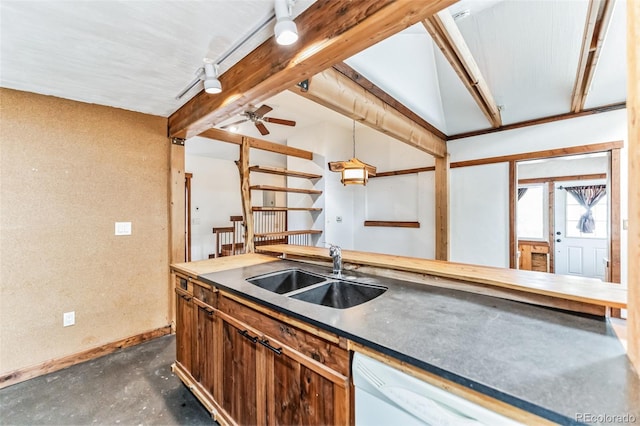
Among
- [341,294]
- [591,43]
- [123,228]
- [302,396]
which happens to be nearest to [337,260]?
[341,294]

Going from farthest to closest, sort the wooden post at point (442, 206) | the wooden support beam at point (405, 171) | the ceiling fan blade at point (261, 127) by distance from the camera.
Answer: the wooden support beam at point (405, 171) < the wooden post at point (442, 206) < the ceiling fan blade at point (261, 127)

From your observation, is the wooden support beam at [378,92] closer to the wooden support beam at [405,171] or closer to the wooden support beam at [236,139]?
the wooden support beam at [405,171]

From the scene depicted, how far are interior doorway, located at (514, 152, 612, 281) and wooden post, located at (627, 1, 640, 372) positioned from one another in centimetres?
528

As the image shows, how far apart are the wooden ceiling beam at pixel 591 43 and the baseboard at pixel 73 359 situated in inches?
178

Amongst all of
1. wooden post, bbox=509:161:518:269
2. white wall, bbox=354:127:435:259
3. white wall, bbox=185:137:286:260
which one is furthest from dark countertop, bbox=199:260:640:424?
white wall, bbox=185:137:286:260

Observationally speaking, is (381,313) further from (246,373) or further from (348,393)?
(246,373)

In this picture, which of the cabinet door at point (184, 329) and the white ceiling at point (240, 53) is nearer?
the white ceiling at point (240, 53)

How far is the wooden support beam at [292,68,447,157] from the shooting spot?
2.05m

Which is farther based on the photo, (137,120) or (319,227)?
(319,227)

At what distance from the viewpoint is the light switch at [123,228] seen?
2.74 metres

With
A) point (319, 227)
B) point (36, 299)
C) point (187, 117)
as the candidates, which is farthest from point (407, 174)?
point (36, 299)

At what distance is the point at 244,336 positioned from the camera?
148 cm

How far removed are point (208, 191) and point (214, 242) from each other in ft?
4.06

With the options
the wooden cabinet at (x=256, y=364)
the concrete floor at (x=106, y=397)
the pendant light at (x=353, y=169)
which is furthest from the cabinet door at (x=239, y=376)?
the pendant light at (x=353, y=169)
